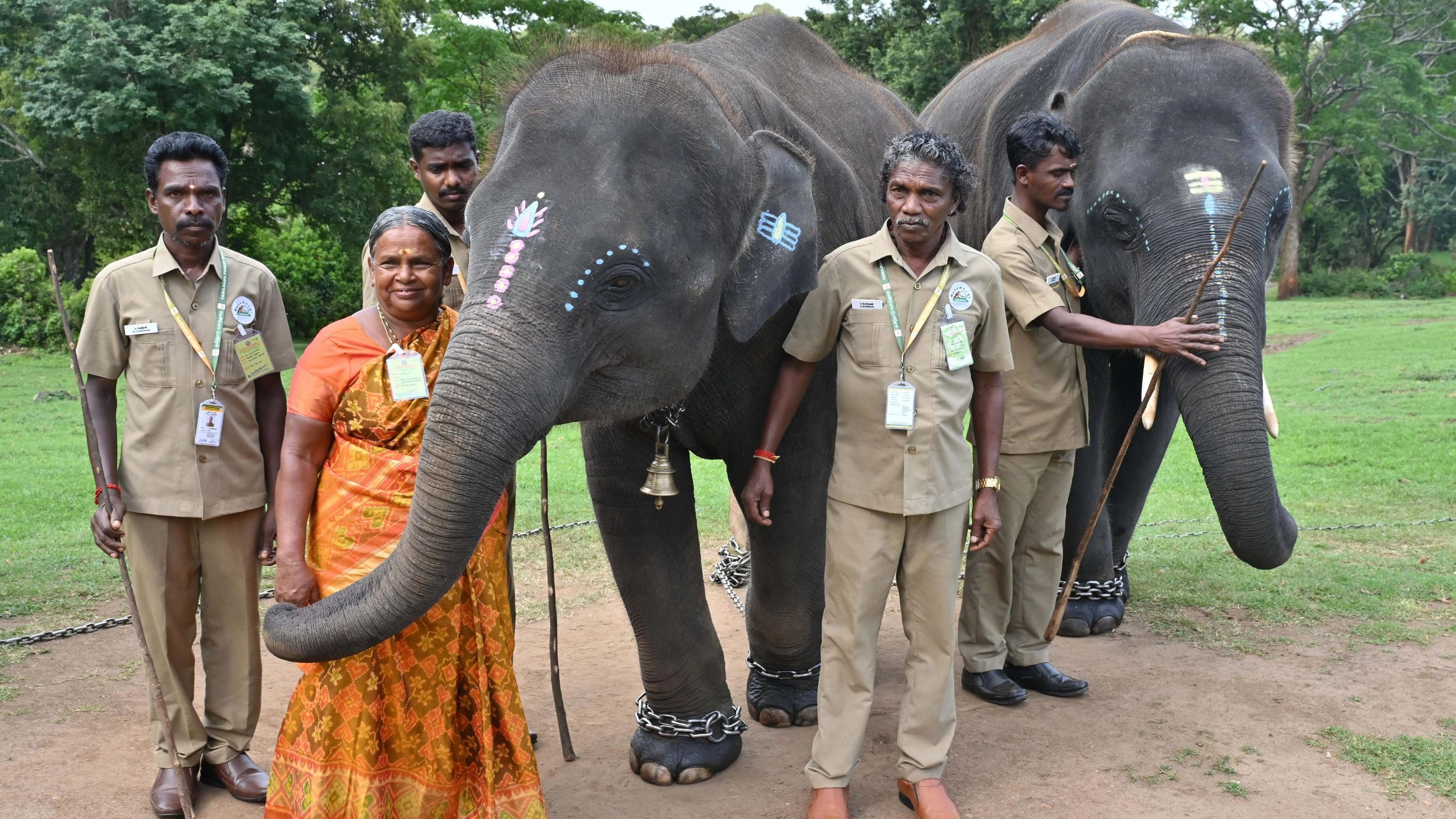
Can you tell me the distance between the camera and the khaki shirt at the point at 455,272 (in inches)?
161

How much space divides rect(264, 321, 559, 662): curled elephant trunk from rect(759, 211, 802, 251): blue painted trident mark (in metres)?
0.99

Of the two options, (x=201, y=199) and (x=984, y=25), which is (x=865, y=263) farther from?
(x=984, y=25)

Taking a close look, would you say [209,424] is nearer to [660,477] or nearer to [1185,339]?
[660,477]

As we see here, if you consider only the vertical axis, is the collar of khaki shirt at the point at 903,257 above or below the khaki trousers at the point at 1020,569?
above

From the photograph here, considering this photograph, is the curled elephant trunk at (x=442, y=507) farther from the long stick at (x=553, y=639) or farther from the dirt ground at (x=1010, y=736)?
the dirt ground at (x=1010, y=736)

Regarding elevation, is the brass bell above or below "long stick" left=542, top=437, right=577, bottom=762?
above

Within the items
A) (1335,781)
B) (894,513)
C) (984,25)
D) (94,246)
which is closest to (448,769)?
(894,513)

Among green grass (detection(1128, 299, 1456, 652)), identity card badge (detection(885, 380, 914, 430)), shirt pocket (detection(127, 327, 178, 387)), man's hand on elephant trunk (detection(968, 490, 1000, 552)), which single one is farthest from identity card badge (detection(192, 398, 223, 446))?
green grass (detection(1128, 299, 1456, 652))

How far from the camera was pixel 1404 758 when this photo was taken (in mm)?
4293

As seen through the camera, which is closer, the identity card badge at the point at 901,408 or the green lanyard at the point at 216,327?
the identity card badge at the point at 901,408

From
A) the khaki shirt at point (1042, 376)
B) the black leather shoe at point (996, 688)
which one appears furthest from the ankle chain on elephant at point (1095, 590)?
the khaki shirt at point (1042, 376)

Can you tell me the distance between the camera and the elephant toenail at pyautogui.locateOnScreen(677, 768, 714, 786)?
4.26 metres

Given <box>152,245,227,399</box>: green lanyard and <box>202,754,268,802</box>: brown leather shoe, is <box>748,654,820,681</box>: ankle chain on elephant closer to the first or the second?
<box>202,754,268,802</box>: brown leather shoe

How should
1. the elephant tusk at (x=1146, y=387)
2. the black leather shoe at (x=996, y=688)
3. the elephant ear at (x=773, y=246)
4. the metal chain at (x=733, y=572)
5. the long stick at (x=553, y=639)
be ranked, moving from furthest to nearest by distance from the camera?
the metal chain at (x=733, y=572)
the black leather shoe at (x=996, y=688)
the elephant tusk at (x=1146, y=387)
the long stick at (x=553, y=639)
the elephant ear at (x=773, y=246)
